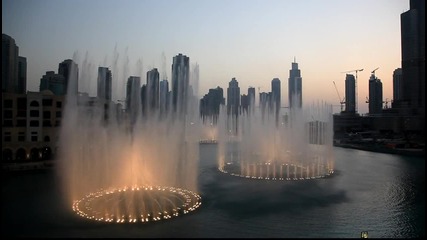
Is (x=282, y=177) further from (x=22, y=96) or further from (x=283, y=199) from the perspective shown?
(x=22, y=96)

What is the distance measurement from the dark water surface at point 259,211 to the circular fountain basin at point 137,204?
22.0 inches

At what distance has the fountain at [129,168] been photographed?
58.7 ft

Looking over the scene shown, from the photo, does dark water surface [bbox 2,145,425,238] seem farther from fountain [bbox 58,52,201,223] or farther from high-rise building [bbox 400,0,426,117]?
high-rise building [bbox 400,0,426,117]

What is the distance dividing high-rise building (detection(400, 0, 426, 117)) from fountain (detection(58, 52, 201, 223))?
101 meters

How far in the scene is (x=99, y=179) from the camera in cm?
2347

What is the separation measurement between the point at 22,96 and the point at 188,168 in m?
23.5

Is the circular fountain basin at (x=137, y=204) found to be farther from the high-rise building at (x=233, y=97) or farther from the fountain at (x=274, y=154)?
the high-rise building at (x=233, y=97)

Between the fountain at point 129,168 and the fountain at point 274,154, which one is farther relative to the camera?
the fountain at point 274,154

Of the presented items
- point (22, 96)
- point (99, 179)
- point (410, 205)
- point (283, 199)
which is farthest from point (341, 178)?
point (22, 96)

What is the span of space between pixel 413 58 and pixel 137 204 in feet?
402

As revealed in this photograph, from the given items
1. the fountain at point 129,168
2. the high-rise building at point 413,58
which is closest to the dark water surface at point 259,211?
the fountain at point 129,168

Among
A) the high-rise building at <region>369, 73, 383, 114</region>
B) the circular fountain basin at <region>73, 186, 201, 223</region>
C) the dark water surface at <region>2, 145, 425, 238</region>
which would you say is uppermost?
the high-rise building at <region>369, 73, 383, 114</region>

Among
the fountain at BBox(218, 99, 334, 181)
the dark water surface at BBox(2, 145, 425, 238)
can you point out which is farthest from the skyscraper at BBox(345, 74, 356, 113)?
the dark water surface at BBox(2, 145, 425, 238)

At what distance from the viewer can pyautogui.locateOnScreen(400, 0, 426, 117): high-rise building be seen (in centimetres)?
10912
